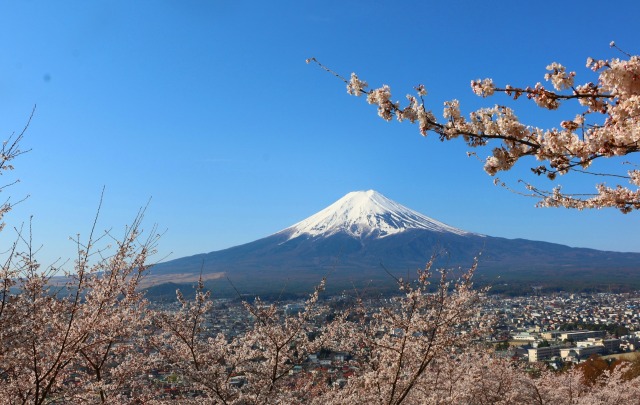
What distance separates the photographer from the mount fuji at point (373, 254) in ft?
314

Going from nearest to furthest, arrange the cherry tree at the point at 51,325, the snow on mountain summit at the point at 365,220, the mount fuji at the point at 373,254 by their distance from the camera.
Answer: the cherry tree at the point at 51,325 → the mount fuji at the point at 373,254 → the snow on mountain summit at the point at 365,220

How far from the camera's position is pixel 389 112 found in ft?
9.68

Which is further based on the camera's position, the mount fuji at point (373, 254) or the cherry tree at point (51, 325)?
the mount fuji at point (373, 254)

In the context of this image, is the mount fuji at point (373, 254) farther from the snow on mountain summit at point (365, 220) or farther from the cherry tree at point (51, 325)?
the cherry tree at point (51, 325)

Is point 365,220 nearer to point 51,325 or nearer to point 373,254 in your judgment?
point 373,254

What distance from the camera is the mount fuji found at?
9581 cm

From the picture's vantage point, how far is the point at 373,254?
11744 cm

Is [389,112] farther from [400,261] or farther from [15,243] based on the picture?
[400,261]

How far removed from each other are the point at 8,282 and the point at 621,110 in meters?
4.33

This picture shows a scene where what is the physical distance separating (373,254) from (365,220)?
2815 centimetres

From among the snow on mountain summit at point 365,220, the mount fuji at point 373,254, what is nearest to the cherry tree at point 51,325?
the mount fuji at point 373,254

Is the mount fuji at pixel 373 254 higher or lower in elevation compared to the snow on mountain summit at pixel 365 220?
lower

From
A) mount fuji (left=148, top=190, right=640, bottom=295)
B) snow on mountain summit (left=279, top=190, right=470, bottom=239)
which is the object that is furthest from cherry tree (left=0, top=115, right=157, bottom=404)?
snow on mountain summit (left=279, top=190, right=470, bottom=239)

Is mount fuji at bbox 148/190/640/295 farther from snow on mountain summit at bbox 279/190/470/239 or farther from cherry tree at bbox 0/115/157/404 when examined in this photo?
cherry tree at bbox 0/115/157/404
